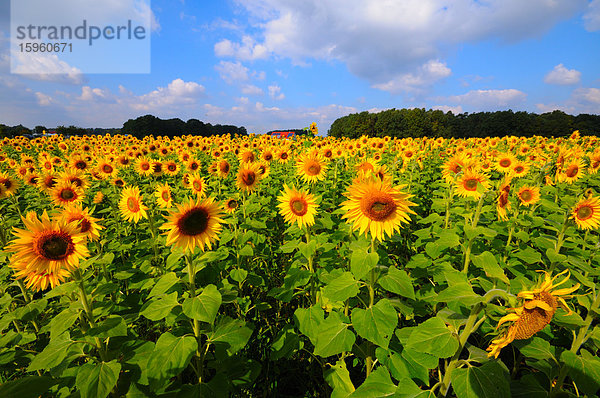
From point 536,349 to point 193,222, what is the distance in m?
3.34

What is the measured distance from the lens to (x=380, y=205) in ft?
8.22

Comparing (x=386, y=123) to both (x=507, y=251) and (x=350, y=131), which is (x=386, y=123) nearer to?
(x=350, y=131)

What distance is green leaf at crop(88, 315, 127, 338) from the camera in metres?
2.06

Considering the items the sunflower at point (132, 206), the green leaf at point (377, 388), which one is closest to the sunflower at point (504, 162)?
the green leaf at point (377, 388)

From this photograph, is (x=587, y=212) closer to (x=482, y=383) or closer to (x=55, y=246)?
(x=482, y=383)

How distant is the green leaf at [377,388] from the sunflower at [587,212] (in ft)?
12.4

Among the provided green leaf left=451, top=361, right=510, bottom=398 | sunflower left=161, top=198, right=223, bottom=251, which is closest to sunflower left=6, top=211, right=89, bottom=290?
sunflower left=161, top=198, right=223, bottom=251

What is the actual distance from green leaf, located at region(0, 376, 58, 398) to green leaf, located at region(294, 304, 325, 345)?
6.16ft

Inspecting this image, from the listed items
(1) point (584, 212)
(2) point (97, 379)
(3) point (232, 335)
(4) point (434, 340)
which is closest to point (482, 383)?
(4) point (434, 340)

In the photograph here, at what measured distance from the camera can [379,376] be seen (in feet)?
6.31

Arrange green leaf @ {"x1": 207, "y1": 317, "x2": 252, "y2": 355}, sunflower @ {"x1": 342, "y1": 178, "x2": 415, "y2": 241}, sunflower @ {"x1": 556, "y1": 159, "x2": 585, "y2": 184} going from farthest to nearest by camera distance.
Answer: sunflower @ {"x1": 556, "y1": 159, "x2": 585, "y2": 184}
sunflower @ {"x1": 342, "y1": 178, "x2": 415, "y2": 241}
green leaf @ {"x1": 207, "y1": 317, "x2": 252, "y2": 355}

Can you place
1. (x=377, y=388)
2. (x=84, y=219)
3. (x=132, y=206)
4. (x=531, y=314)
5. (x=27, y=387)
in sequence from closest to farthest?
1. (x=27, y=387)
2. (x=531, y=314)
3. (x=377, y=388)
4. (x=84, y=219)
5. (x=132, y=206)

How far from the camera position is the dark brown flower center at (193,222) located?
265 centimetres

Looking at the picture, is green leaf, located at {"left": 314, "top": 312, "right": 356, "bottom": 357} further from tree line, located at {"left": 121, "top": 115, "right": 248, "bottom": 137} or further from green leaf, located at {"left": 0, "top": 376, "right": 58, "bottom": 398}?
tree line, located at {"left": 121, "top": 115, "right": 248, "bottom": 137}
